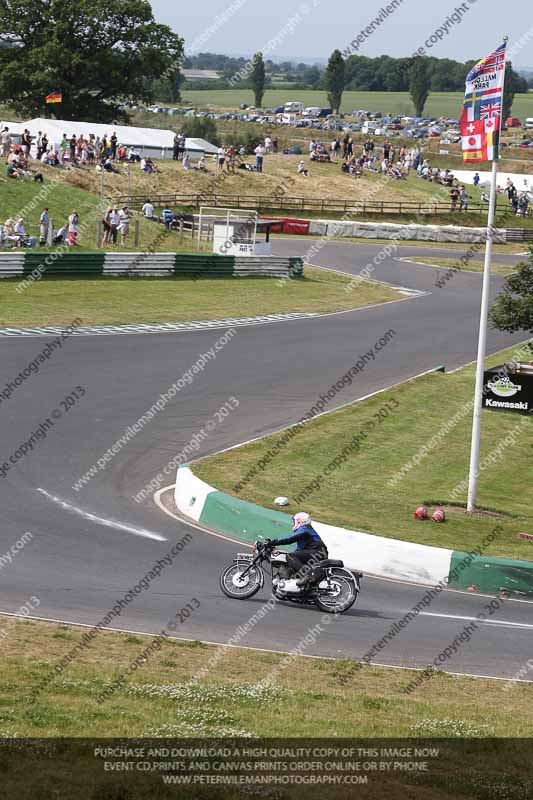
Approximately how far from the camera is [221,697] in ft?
33.1

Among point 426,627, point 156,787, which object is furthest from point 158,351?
point 156,787

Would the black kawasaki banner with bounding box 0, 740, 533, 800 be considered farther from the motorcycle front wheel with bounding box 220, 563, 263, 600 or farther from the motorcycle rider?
the motorcycle front wheel with bounding box 220, 563, 263, 600

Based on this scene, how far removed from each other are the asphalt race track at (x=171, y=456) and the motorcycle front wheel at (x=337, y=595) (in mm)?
186

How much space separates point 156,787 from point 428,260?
49671 mm

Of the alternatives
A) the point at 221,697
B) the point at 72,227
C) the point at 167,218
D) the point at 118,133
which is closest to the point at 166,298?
the point at 72,227

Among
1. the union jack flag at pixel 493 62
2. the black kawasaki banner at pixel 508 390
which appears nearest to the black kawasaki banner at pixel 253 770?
the union jack flag at pixel 493 62

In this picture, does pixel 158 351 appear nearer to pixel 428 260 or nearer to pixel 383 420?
pixel 383 420

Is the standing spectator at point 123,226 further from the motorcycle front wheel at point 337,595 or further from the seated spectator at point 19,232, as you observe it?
the motorcycle front wheel at point 337,595

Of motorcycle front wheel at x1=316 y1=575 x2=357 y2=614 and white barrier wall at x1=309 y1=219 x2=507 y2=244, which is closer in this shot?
motorcycle front wheel at x1=316 y1=575 x2=357 y2=614

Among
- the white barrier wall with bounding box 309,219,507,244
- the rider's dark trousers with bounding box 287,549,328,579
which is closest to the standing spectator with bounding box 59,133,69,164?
Result: the white barrier wall with bounding box 309,219,507,244

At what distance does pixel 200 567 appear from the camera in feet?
50.9

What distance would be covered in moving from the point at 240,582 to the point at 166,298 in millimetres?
24239

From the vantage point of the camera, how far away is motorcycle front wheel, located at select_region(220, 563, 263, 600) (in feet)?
47.2

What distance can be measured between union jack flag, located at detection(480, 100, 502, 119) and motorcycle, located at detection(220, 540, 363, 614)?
25.2 ft
